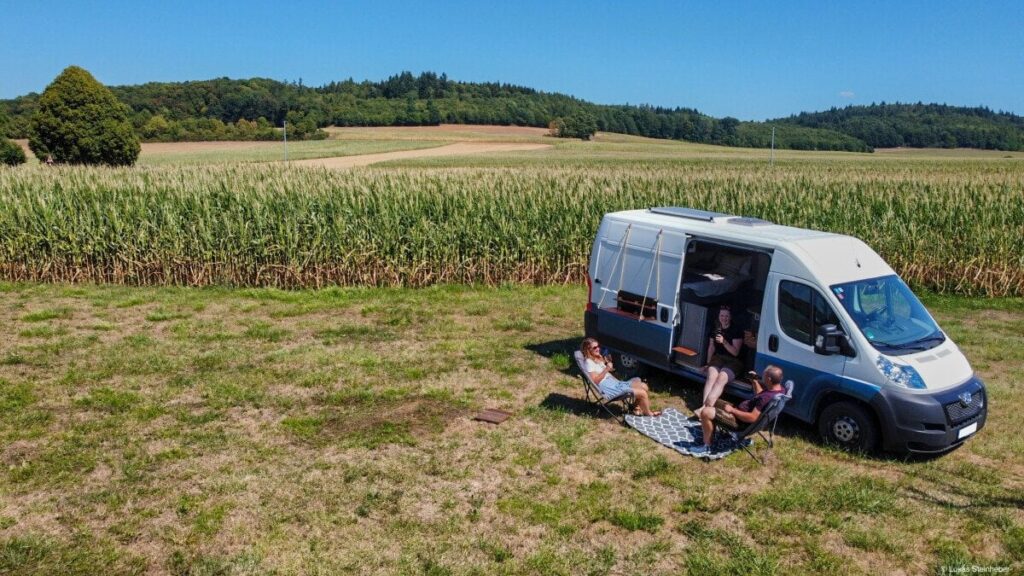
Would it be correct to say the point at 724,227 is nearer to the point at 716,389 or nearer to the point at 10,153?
the point at 716,389

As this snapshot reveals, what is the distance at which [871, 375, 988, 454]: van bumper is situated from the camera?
7352mm

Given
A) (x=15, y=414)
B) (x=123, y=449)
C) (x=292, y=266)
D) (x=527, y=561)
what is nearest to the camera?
(x=527, y=561)

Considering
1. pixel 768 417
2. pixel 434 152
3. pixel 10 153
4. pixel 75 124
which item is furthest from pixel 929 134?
pixel 768 417

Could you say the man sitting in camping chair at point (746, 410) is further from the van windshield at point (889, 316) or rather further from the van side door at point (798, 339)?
the van windshield at point (889, 316)

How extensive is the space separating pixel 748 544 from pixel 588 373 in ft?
10.6

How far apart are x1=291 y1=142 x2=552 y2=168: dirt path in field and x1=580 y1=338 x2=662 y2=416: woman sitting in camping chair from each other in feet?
144

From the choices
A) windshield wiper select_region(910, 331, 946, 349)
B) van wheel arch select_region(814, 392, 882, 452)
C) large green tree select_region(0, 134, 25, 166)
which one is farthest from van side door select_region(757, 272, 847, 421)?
large green tree select_region(0, 134, 25, 166)

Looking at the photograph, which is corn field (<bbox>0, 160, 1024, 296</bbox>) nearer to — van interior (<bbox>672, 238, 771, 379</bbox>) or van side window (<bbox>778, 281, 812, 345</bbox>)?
van interior (<bbox>672, 238, 771, 379</bbox>)

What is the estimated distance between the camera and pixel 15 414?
28.8ft

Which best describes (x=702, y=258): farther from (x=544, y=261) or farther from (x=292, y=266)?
(x=292, y=266)

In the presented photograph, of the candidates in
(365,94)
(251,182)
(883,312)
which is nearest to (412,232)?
(251,182)

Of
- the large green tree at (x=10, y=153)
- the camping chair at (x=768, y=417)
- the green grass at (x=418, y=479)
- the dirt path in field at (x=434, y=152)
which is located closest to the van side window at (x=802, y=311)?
the camping chair at (x=768, y=417)

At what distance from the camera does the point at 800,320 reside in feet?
27.1

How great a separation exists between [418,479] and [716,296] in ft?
15.0
